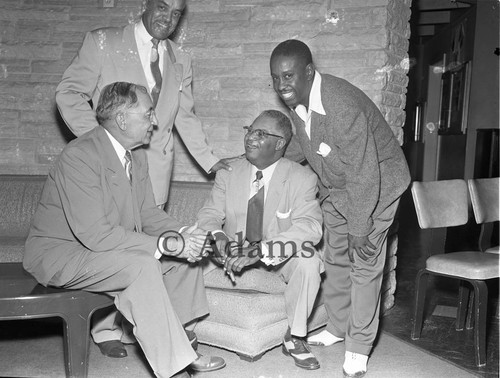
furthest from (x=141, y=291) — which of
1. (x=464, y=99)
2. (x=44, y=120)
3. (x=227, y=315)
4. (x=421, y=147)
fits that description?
(x=421, y=147)

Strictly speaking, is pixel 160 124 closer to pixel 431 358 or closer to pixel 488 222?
pixel 431 358

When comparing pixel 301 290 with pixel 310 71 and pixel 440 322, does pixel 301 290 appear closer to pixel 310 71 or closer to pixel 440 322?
pixel 310 71

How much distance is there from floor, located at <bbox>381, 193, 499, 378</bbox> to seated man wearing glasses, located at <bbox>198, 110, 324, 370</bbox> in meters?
0.81

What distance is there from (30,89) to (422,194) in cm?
278

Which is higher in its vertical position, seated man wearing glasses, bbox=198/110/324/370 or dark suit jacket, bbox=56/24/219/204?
dark suit jacket, bbox=56/24/219/204

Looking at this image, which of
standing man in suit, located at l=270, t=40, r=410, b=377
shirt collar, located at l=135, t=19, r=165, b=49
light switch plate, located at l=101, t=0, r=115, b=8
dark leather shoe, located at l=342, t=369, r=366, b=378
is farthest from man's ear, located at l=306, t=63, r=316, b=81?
light switch plate, located at l=101, t=0, r=115, b=8

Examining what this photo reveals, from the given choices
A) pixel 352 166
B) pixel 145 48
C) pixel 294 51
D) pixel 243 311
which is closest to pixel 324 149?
pixel 352 166

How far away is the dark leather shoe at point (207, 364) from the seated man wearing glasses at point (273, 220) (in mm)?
368

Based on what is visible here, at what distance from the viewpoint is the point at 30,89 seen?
13.8ft

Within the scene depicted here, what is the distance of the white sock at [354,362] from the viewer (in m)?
2.87

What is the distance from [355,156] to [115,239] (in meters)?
1.10

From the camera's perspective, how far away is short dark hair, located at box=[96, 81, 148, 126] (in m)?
2.57

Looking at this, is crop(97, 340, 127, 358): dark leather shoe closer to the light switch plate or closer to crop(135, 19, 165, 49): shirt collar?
crop(135, 19, 165, 49): shirt collar

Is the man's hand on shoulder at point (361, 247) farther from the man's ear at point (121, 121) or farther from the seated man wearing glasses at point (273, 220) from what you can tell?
the man's ear at point (121, 121)
